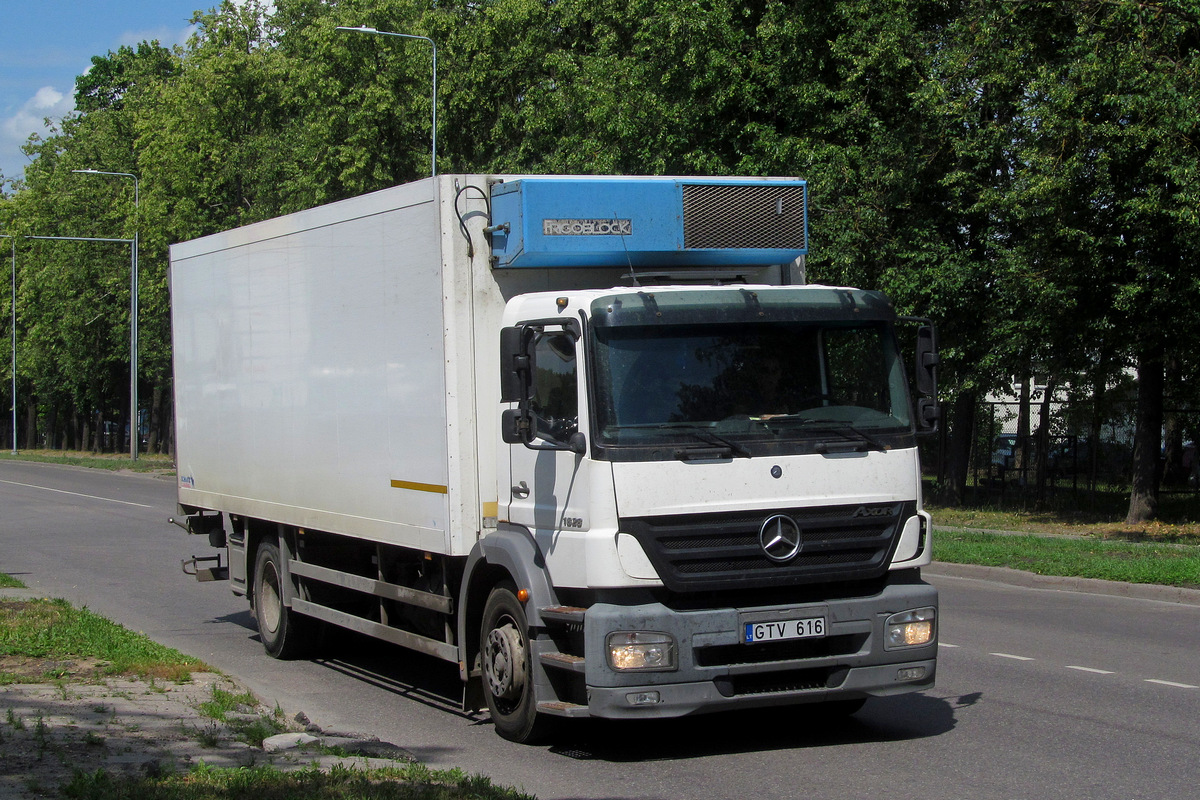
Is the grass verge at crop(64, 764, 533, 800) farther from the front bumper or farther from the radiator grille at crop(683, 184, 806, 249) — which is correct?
the radiator grille at crop(683, 184, 806, 249)

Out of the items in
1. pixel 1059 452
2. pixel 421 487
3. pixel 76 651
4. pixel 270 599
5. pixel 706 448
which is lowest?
pixel 76 651

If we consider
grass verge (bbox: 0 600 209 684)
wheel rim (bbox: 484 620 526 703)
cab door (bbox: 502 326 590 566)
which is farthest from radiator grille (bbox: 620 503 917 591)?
grass verge (bbox: 0 600 209 684)

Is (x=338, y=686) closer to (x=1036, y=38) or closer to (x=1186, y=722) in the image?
(x=1186, y=722)

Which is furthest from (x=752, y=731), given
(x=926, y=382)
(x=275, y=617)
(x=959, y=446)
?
(x=959, y=446)

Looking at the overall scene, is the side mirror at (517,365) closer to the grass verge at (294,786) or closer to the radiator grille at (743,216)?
the radiator grille at (743,216)

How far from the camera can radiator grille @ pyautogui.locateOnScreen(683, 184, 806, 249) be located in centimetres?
774

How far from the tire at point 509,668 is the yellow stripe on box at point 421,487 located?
694 millimetres

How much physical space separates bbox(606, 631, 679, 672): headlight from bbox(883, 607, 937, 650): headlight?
126 centimetres

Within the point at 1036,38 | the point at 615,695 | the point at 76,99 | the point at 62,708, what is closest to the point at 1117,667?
the point at 615,695

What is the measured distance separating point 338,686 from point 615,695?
3792 mm

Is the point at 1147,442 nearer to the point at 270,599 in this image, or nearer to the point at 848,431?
the point at 270,599

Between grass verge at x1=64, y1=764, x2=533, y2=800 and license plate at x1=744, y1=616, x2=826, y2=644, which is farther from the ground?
license plate at x1=744, y1=616, x2=826, y2=644

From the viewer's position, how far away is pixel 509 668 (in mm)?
7215

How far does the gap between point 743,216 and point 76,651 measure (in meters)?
5.86
